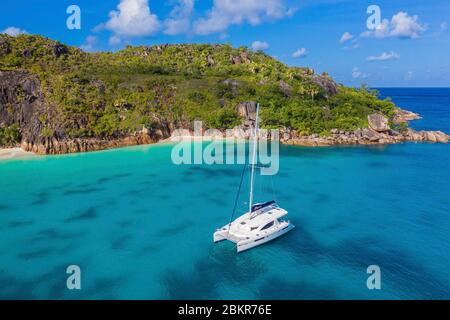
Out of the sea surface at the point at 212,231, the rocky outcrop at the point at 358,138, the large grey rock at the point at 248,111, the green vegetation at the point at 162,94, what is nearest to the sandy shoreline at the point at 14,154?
the green vegetation at the point at 162,94

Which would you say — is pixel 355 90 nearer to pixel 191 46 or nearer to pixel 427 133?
pixel 427 133

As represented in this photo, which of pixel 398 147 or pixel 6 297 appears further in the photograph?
pixel 398 147

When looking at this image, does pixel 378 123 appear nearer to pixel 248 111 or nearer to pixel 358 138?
pixel 358 138

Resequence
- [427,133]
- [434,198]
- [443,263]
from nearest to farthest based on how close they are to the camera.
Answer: [443,263], [434,198], [427,133]

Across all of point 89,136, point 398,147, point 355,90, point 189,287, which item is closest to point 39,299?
point 189,287

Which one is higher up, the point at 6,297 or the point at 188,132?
the point at 188,132

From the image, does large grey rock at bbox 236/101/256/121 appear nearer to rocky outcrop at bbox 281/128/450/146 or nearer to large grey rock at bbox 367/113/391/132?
rocky outcrop at bbox 281/128/450/146
